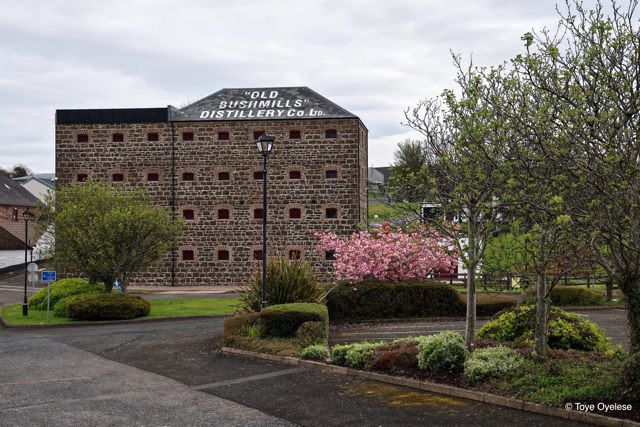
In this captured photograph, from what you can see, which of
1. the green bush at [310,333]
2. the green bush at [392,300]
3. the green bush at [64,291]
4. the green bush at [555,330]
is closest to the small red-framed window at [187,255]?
the green bush at [64,291]

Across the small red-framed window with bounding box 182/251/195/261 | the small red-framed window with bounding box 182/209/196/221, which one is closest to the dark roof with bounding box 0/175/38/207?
the small red-framed window with bounding box 182/209/196/221

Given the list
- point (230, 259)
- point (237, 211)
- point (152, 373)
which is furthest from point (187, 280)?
point (152, 373)

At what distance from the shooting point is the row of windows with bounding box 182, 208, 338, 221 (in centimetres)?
3594

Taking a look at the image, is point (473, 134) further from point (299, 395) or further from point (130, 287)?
point (130, 287)

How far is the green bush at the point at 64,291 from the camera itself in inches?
909

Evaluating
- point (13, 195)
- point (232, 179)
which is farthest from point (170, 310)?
point (13, 195)

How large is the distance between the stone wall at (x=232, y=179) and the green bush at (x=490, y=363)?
1011 inches

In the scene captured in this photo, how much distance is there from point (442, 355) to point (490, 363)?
0.87 metres

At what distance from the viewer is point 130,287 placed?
1432 inches

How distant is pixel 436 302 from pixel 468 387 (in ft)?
36.2

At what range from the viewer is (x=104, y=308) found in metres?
20.7

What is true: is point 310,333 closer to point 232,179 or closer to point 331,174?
point 331,174

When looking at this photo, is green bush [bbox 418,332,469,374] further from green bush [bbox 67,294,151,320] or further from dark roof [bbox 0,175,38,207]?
dark roof [bbox 0,175,38,207]

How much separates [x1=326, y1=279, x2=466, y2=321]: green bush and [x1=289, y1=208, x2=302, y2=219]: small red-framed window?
17.2 meters
